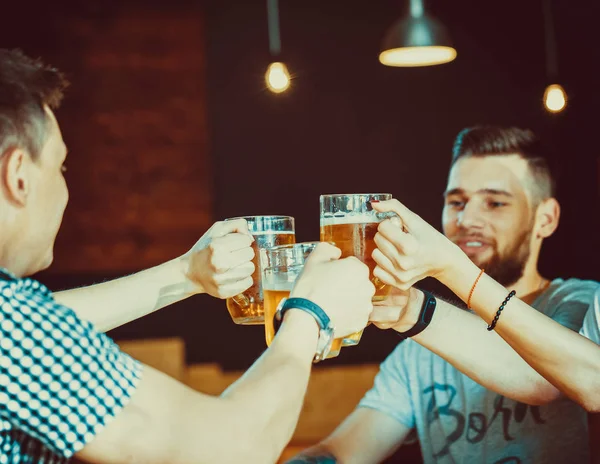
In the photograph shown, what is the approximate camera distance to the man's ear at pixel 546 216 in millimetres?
2564

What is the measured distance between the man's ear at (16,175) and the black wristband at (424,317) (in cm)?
99

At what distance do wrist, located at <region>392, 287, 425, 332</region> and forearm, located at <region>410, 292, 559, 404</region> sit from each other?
0.07 m

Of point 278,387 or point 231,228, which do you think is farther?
point 231,228

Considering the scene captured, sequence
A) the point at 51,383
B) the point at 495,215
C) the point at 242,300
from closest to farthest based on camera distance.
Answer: the point at 51,383 → the point at 242,300 → the point at 495,215

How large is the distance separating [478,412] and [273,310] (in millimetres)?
1100

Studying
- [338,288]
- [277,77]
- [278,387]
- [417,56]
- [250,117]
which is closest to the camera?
[278,387]

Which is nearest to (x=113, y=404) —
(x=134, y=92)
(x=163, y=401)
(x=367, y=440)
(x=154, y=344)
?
(x=163, y=401)

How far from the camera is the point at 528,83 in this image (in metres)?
4.69

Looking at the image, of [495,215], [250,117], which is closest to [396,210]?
[495,215]

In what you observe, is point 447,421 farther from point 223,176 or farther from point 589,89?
point 223,176

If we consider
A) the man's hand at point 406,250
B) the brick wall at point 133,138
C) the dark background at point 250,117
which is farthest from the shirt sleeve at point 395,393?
the brick wall at point 133,138

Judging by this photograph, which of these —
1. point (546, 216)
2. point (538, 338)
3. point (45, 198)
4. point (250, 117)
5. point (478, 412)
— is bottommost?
point (478, 412)

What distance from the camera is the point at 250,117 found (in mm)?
4754

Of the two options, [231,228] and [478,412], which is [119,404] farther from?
[478,412]
